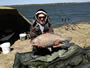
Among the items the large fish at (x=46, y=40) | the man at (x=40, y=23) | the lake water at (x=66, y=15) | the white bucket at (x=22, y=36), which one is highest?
the man at (x=40, y=23)

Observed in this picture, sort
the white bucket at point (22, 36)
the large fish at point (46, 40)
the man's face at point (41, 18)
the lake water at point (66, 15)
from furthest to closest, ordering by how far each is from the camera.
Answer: the lake water at point (66, 15)
the white bucket at point (22, 36)
the man's face at point (41, 18)
the large fish at point (46, 40)

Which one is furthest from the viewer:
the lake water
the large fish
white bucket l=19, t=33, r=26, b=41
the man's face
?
the lake water

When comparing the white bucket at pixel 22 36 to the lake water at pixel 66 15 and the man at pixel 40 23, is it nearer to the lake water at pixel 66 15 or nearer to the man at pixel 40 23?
the lake water at pixel 66 15

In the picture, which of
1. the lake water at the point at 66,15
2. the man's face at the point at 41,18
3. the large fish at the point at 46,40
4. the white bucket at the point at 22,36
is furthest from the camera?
the lake water at the point at 66,15

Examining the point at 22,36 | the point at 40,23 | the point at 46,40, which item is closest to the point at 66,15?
the point at 22,36

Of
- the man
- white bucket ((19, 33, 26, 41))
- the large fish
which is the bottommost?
white bucket ((19, 33, 26, 41))

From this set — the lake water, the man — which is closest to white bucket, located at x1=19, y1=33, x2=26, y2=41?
the lake water

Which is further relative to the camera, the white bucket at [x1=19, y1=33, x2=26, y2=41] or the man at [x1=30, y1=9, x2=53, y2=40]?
the white bucket at [x1=19, y1=33, x2=26, y2=41]

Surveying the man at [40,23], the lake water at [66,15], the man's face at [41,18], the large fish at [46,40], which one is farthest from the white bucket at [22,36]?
the large fish at [46,40]

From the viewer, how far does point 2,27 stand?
410 inches

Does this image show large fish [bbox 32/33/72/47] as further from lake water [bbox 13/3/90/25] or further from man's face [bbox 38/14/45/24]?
lake water [bbox 13/3/90/25]

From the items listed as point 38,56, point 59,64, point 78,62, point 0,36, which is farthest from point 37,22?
point 0,36

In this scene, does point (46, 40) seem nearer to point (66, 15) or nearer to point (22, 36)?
point (22, 36)

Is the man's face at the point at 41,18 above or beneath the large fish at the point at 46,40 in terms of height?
above
